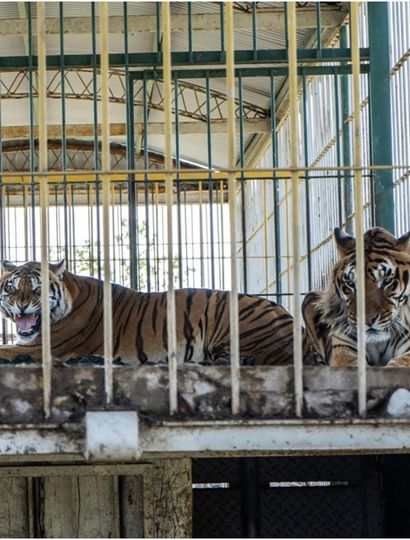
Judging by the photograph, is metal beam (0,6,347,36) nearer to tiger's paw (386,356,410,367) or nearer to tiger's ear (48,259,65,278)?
→ tiger's ear (48,259,65,278)

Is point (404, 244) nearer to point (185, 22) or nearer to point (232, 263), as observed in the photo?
point (232, 263)

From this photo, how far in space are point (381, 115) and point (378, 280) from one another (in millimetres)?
2044

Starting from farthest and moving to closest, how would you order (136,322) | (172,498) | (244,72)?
(244,72), (136,322), (172,498)

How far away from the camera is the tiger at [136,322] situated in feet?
18.8

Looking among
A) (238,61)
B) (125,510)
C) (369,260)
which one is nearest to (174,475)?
(125,510)

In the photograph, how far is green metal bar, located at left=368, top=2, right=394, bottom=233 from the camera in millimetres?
6258

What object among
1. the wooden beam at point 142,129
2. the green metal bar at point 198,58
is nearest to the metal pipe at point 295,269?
the green metal bar at point 198,58

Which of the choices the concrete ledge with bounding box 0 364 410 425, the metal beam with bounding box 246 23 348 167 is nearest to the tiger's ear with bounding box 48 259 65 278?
the concrete ledge with bounding box 0 364 410 425

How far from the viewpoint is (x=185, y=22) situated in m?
13.0

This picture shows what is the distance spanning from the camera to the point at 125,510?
3.68 meters

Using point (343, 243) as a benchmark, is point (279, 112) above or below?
above

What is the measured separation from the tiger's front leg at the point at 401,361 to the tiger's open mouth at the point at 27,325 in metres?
2.69

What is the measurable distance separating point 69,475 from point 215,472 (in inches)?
30.8

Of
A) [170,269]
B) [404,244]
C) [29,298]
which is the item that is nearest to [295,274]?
[170,269]
